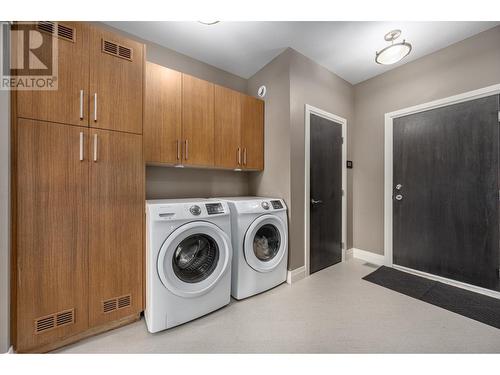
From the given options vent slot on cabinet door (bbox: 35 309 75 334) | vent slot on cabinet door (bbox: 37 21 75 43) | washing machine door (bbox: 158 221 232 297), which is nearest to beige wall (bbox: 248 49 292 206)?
washing machine door (bbox: 158 221 232 297)

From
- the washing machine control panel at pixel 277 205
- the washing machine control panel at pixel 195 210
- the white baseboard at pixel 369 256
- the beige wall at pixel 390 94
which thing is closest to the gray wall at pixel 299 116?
the washing machine control panel at pixel 277 205

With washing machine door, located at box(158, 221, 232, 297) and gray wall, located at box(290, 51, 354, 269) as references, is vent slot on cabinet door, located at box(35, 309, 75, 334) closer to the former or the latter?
washing machine door, located at box(158, 221, 232, 297)

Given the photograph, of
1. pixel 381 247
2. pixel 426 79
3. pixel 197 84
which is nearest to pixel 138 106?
pixel 197 84

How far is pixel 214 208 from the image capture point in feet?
5.48

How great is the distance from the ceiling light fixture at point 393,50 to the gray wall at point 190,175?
5.25ft

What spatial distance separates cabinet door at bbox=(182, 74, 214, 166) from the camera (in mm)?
1933

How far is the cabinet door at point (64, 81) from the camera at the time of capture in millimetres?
1179

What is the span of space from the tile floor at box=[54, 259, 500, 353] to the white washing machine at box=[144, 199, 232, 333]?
0.41 ft

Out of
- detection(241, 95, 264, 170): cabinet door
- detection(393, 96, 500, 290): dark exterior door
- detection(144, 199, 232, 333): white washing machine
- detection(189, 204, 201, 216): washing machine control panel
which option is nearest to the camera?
detection(144, 199, 232, 333): white washing machine

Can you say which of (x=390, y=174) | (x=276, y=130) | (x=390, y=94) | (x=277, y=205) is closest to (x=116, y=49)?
(x=276, y=130)

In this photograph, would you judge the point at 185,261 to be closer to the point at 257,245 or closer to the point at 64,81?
the point at 257,245
